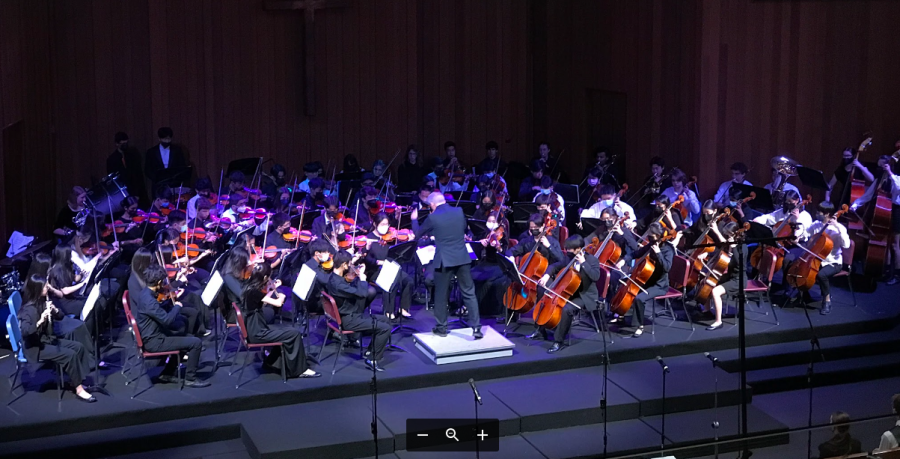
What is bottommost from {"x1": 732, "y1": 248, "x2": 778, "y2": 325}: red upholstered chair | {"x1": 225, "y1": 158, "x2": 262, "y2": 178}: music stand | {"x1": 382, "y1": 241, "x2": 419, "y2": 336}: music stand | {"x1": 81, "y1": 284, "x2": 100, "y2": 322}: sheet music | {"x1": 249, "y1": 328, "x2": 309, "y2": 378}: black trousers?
{"x1": 249, "y1": 328, "x2": 309, "y2": 378}: black trousers

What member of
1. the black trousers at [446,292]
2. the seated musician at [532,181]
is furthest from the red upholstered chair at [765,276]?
the seated musician at [532,181]

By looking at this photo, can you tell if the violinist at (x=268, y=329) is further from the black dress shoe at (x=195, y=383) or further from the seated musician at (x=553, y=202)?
the seated musician at (x=553, y=202)

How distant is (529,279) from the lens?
32.5 feet

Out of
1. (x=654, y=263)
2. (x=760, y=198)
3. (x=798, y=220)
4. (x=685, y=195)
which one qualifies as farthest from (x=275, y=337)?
(x=798, y=220)

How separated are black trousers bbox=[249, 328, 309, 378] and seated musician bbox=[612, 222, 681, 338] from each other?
320 cm

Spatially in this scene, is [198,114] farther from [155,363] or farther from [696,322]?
[696,322]

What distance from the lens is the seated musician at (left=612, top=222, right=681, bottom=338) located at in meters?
10.0

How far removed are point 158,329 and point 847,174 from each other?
798 cm

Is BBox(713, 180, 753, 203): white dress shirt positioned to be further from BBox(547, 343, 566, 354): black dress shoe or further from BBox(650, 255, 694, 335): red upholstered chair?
BBox(547, 343, 566, 354): black dress shoe

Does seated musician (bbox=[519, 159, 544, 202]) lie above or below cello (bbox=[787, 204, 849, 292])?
above

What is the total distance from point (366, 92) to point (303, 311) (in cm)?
601

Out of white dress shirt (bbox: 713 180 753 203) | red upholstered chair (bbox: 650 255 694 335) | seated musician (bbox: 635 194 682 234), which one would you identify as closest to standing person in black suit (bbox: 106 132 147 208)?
seated musician (bbox: 635 194 682 234)

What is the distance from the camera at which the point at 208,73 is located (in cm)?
1498

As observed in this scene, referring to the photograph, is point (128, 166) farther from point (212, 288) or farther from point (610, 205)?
point (610, 205)
